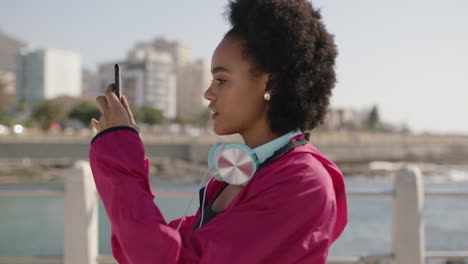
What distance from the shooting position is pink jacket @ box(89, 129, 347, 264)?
2.80ft

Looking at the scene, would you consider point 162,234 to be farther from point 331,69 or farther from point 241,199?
point 331,69

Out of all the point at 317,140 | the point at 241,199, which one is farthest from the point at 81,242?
the point at 317,140

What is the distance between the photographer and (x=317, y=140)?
53.2m

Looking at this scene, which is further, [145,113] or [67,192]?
[145,113]

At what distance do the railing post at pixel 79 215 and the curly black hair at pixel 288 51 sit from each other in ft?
7.08

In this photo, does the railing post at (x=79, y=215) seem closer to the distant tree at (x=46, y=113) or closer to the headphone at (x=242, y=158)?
the headphone at (x=242, y=158)

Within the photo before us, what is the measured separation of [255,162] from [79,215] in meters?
2.29

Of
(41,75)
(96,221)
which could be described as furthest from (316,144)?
(41,75)

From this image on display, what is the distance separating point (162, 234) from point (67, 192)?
2.30 metres

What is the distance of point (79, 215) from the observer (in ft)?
9.79

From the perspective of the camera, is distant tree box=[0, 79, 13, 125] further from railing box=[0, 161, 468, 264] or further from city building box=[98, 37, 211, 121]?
railing box=[0, 161, 468, 264]

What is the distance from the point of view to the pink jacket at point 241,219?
2.80 ft

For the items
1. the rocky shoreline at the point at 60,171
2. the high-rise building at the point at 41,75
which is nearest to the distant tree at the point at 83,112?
the rocky shoreline at the point at 60,171

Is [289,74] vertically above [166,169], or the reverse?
[289,74]
